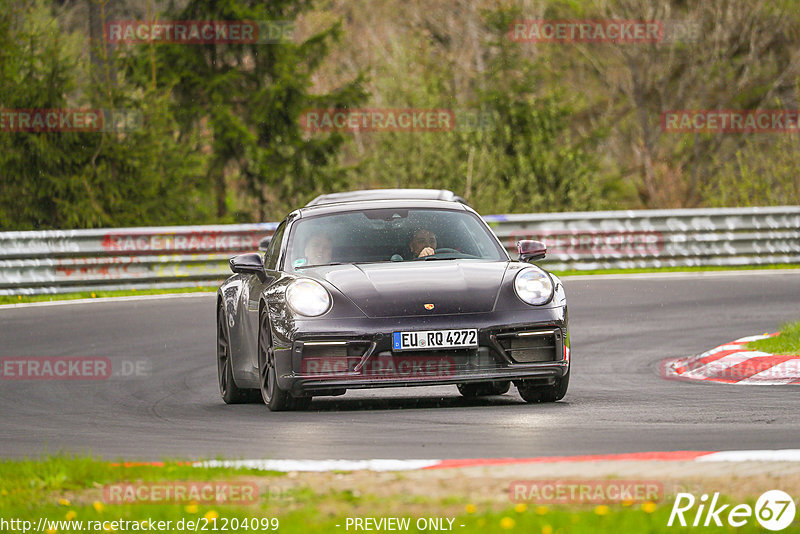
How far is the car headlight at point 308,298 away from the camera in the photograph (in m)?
9.57

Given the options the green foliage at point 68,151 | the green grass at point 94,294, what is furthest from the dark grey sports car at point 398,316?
the green foliage at point 68,151

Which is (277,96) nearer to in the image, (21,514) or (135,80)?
(135,80)

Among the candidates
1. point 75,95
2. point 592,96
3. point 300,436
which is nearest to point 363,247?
point 300,436

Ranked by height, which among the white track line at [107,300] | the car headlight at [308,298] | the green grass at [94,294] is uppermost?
the car headlight at [308,298]

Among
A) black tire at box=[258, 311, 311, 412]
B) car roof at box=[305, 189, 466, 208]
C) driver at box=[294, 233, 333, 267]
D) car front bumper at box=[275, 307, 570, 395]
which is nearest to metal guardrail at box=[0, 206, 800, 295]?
car roof at box=[305, 189, 466, 208]

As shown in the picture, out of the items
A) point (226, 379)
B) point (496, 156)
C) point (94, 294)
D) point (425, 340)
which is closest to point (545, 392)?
point (425, 340)

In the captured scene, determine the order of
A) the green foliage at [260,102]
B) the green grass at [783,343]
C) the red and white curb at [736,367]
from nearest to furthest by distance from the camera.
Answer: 1. the red and white curb at [736,367]
2. the green grass at [783,343]
3. the green foliage at [260,102]

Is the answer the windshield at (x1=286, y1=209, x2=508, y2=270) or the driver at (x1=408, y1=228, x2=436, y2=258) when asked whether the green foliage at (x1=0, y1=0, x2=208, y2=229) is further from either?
the driver at (x1=408, y1=228, x2=436, y2=258)

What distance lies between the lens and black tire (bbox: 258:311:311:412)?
389 inches

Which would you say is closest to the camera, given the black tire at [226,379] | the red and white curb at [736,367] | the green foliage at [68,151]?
the black tire at [226,379]

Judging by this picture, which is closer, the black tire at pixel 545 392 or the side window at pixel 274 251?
the black tire at pixel 545 392

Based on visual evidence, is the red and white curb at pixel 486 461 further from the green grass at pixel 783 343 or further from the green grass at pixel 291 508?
the green grass at pixel 783 343

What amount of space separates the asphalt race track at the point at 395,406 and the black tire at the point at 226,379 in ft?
0.41

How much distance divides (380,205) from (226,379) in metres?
1.72
